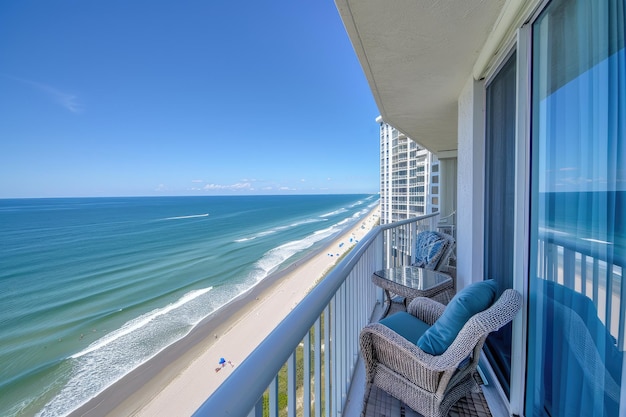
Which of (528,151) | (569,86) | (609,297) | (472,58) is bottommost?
(609,297)

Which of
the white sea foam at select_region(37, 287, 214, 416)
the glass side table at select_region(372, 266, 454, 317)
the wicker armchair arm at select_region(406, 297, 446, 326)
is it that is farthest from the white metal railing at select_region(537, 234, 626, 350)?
the white sea foam at select_region(37, 287, 214, 416)

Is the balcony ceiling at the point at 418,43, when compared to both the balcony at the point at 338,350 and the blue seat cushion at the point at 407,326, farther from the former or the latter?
the blue seat cushion at the point at 407,326

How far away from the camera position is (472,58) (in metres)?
1.85

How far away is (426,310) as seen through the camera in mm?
1819

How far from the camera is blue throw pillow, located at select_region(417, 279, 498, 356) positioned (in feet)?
4.17

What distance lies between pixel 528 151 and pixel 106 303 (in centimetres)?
1329

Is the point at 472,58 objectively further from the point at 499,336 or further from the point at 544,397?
the point at 544,397

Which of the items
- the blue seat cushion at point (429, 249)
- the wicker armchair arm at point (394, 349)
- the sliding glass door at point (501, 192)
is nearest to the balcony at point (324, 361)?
the wicker armchair arm at point (394, 349)

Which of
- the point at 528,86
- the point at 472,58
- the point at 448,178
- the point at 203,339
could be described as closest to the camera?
the point at 528,86

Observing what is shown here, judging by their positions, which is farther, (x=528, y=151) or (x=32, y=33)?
(x=32, y=33)

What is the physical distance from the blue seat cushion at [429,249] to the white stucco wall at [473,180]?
2.11 ft

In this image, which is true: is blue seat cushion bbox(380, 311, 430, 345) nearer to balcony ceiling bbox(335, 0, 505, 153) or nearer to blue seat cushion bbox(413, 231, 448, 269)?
blue seat cushion bbox(413, 231, 448, 269)

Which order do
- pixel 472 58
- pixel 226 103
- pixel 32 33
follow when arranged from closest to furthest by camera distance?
pixel 472 58
pixel 32 33
pixel 226 103

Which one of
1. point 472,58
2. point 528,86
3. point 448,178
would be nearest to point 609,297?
point 528,86
